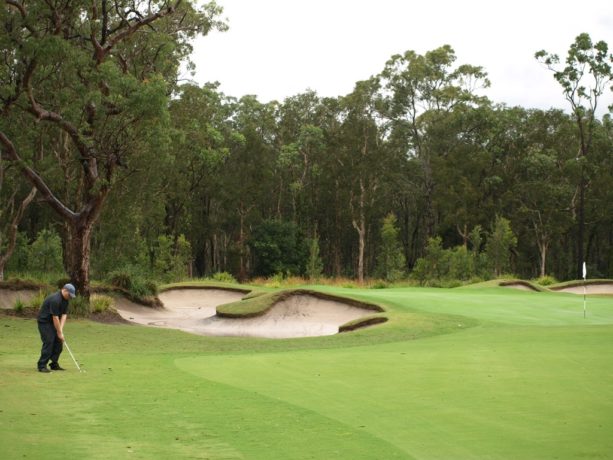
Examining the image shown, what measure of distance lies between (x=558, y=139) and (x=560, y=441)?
65488 millimetres

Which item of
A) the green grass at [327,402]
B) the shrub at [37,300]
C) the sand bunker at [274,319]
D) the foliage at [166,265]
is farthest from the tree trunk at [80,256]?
the foliage at [166,265]

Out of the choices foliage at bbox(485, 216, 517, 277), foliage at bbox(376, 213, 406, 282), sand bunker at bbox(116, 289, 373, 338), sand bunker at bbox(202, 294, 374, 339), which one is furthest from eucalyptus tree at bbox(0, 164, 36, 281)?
foliage at bbox(485, 216, 517, 277)

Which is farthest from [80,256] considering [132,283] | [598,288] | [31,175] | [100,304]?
[598,288]

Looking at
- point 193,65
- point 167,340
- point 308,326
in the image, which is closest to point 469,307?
point 308,326

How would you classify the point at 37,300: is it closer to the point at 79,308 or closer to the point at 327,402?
the point at 79,308

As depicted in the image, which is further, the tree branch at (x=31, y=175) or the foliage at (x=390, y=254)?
the foliage at (x=390, y=254)

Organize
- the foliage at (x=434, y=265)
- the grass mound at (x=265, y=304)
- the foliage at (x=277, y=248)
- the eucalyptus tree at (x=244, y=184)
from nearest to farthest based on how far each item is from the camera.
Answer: the grass mound at (x=265, y=304) → the foliage at (x=434, y=265) → the foliage at (x=277, y=248) → the eucalyptus tree at (x=244, y=184)

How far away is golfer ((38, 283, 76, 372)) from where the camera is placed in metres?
13.3

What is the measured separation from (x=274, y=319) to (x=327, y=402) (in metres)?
18.2

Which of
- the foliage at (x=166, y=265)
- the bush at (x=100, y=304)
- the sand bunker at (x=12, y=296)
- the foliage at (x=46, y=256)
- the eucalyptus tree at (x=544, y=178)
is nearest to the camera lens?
the bush at (x=100, y=304)

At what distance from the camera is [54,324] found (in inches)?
528

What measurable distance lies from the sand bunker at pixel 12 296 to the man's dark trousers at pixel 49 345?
51.9 feet

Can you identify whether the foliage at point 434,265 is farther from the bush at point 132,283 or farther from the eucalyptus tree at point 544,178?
the bush at point 132,283

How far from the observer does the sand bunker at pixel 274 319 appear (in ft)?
88.4
